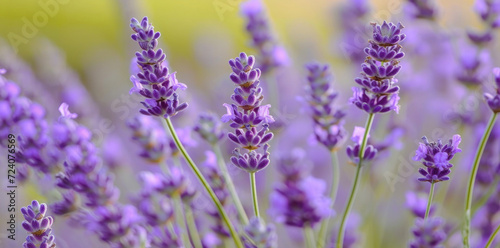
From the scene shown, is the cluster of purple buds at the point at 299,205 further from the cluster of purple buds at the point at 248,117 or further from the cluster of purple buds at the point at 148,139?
the cluster of purple buds at the point at 148,139

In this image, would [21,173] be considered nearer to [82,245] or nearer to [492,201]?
[82,245]

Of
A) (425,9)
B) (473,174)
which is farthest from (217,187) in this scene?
(425,9)

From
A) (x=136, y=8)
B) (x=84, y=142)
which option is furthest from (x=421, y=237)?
(x=136, y=8)

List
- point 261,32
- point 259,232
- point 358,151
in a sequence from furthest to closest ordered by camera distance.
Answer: point 261,32 → point 358,151 → point 259,232

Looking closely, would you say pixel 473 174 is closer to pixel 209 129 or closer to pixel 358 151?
pixel 358 151

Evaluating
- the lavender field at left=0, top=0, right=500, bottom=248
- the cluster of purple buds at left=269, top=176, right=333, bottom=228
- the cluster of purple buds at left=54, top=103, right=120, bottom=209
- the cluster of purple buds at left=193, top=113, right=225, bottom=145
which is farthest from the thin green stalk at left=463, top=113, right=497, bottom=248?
the cluster of purple buds at left=54, top=103, right=120, bottom=209

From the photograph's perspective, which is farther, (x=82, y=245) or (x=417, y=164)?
(x=417, y=164)

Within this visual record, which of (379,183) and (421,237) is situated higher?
(379,183)
